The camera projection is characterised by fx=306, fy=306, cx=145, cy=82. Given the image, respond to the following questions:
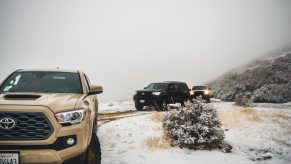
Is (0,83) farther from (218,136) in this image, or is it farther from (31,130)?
(218,136)

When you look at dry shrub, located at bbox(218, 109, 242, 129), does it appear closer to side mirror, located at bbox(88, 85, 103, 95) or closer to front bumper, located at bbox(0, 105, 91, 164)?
side mirror, located at bbox(88, 85, 103, 95)

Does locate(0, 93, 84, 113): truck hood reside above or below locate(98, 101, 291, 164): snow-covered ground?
above

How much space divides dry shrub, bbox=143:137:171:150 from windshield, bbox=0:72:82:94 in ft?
8.45

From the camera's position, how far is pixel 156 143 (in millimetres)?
7820

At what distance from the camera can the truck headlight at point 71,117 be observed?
4348mm

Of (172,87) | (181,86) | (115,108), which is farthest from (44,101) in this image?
(115,108)

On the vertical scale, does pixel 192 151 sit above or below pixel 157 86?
below

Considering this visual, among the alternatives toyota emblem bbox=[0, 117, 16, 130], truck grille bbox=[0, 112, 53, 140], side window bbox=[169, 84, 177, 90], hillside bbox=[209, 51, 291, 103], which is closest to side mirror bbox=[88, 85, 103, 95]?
truck grille bbox=[0, 112, 53, 140]

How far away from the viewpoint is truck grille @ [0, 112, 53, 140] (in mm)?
4070

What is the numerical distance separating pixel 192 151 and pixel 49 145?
4.35 meters

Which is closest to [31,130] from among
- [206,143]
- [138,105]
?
[206,143]

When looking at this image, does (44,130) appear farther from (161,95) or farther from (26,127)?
(161,95)

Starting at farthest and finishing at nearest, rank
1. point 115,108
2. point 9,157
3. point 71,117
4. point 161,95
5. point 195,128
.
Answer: point 115,108 < point 161,95 < point 195,128 < point 71,117 < point 9,157

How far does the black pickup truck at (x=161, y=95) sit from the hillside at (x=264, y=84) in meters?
10.5
